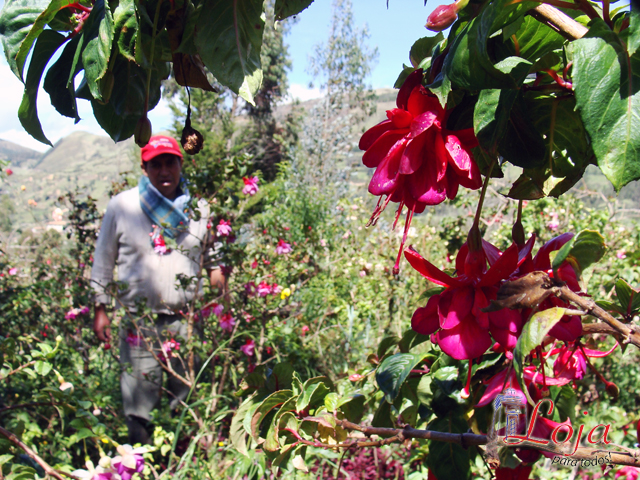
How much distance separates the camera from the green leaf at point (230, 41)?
1.29ft

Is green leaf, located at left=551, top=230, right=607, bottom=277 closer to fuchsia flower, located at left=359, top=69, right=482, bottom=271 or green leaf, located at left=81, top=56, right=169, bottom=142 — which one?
fuchsia flower, located at left=359, top=69, right=482, bottom=271

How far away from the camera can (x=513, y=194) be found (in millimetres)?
432

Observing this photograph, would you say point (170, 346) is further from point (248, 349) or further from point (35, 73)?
point (35, 73)

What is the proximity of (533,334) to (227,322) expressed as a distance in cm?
172

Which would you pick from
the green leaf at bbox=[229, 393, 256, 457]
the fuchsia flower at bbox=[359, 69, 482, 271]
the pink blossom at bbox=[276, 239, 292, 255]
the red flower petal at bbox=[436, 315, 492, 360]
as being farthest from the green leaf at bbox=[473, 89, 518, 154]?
the pink blossom at bbox=[276, 239, 292, 255]

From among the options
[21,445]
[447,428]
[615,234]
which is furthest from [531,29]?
[615,234]

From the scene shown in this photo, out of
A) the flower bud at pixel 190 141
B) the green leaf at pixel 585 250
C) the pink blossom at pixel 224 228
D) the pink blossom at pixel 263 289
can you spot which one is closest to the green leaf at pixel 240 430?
the flower bud at pixel 190 141

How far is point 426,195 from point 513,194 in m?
0.14

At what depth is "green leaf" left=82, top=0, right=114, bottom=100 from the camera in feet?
1.12

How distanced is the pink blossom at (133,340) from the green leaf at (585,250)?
1792mm

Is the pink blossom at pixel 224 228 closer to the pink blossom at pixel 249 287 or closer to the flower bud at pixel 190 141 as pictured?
the pink blossom at pixel 249 287

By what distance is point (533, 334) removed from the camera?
281 mm

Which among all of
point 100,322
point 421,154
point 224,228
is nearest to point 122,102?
point 421,154

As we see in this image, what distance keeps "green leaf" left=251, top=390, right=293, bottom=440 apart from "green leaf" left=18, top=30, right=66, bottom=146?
1.38 ft
